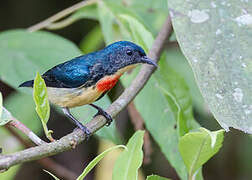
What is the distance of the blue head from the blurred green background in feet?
1.18

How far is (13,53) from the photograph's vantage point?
3.41 m

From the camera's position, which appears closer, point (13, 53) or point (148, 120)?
point (148, 120)

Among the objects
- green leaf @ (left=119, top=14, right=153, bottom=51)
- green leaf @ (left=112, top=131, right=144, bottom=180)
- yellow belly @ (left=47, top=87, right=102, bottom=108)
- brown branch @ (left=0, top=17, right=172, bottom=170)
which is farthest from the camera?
yellow belly @ (left=47, top=87, right=102, bottom=108)

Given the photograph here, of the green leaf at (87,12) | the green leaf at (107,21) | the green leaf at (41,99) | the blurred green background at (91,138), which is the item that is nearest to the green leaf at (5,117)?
the green leaf at (41,99)

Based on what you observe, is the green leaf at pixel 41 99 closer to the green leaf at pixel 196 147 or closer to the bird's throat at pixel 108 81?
the green leaf at pixel 196 147

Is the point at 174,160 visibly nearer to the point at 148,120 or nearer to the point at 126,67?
the point at 148,120

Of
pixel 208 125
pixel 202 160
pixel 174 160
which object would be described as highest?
pixel 202 160

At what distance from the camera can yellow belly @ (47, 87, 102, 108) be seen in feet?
9.60

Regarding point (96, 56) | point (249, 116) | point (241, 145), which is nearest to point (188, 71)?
point (241, 145)

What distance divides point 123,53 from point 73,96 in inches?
18.9

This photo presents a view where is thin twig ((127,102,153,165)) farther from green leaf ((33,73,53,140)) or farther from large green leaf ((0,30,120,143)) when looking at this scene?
green leaf ((33,73,53,140))

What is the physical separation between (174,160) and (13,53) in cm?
150

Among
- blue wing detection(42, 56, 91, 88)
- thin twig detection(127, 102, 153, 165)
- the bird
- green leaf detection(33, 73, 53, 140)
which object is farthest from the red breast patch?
green leaf detection(33, 73, 53, 140)

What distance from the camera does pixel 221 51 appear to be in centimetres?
197
